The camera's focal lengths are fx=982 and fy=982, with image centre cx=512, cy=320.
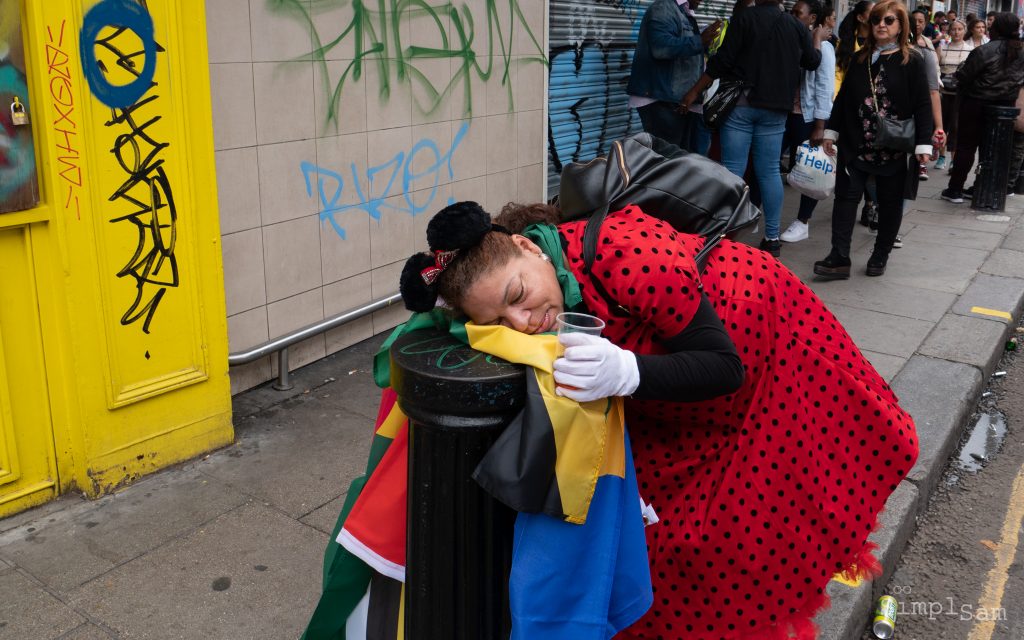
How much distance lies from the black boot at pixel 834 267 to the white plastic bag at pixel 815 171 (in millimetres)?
487

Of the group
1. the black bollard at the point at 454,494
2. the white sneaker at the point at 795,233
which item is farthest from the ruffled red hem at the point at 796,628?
the white sneaker at the point at 795,233

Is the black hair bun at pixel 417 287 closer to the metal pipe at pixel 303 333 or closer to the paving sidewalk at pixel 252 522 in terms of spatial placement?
the paving sidewalk at pixel 252 522

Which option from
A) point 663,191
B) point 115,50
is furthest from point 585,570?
point 115,50

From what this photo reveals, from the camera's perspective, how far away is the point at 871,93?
6918 mm

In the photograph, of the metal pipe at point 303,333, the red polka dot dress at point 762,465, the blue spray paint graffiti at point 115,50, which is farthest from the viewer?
the metal pipe at point 303,333

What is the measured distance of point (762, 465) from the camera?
2318 millimetres

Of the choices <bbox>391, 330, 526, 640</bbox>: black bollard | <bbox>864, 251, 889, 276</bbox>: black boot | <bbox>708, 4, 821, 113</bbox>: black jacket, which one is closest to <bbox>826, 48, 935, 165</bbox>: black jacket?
<bbox>708, 4, 821, 113</bbox>: black jacket

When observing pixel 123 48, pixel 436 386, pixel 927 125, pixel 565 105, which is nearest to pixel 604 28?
pixel 565 105

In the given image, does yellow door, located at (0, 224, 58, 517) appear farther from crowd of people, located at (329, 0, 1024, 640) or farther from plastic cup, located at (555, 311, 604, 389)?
plastic cup, located at (555, 311, 604, 389)

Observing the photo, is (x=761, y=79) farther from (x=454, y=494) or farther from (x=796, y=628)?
(x=454, y=494)

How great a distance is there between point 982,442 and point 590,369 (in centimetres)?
408

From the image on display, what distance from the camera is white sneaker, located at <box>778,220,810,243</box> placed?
27.9ft

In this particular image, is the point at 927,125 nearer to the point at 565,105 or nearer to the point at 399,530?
the point at 565,105

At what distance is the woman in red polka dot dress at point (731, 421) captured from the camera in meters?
2.04
